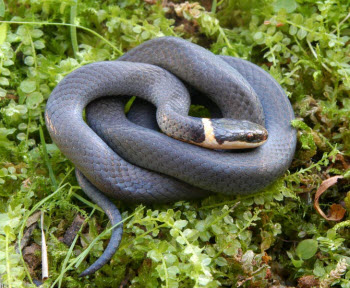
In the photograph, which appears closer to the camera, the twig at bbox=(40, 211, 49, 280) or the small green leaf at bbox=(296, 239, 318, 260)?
the twig at bbox=(40, 211, 49, 280)

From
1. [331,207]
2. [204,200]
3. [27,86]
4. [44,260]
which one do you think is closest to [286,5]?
[331,207]

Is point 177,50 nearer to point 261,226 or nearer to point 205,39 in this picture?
point 205,39

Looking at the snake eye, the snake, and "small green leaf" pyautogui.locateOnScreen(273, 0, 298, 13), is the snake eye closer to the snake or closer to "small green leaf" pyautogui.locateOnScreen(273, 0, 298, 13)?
the snake

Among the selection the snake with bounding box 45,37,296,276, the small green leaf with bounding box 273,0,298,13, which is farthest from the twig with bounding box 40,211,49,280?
the small green leaf with bounding box 273,0,298,13

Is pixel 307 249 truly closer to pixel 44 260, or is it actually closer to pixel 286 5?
Result: pixel 44 260

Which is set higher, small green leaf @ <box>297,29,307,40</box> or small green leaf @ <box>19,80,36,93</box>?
small green leaf @ <box>297,29,307,40</box>

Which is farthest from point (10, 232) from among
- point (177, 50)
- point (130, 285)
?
point (177, 50)

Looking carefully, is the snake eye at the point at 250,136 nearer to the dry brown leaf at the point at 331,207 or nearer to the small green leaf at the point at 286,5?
the dry brown leaf at the point at 331,207

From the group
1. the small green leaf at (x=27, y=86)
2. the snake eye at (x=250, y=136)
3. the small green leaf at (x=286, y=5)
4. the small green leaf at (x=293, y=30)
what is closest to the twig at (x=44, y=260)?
the small green leaf at (x=27, y=86)
